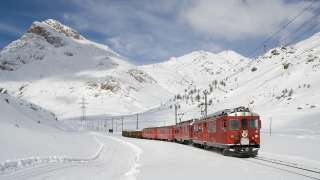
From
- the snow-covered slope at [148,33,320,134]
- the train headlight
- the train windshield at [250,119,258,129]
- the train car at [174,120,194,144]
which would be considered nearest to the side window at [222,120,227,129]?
the train headlight

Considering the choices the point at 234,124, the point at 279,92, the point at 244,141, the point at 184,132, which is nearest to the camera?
the point at 244,141

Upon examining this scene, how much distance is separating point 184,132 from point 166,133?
17098 mm

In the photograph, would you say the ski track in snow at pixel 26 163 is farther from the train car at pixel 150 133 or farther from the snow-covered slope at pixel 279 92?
the train car at pixel 150 133

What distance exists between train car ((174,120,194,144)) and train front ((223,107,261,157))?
643 inches

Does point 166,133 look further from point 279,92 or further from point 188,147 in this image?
point 279,92

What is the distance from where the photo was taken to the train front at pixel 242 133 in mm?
31625

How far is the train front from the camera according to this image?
31625 mm

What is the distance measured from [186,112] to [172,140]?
107132 millimetres

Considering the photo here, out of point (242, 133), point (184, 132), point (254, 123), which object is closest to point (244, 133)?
point (242, 133)

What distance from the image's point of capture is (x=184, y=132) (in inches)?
2130

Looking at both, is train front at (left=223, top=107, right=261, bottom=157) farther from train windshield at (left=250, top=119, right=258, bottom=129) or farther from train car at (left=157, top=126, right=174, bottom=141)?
train car at (left=157, top=126, right=174, bottom=141)

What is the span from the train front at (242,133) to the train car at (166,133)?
32.7 meters

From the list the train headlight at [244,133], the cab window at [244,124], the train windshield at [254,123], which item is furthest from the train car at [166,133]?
the train headlight at [244,133]

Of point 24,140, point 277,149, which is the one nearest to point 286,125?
point 277,149
